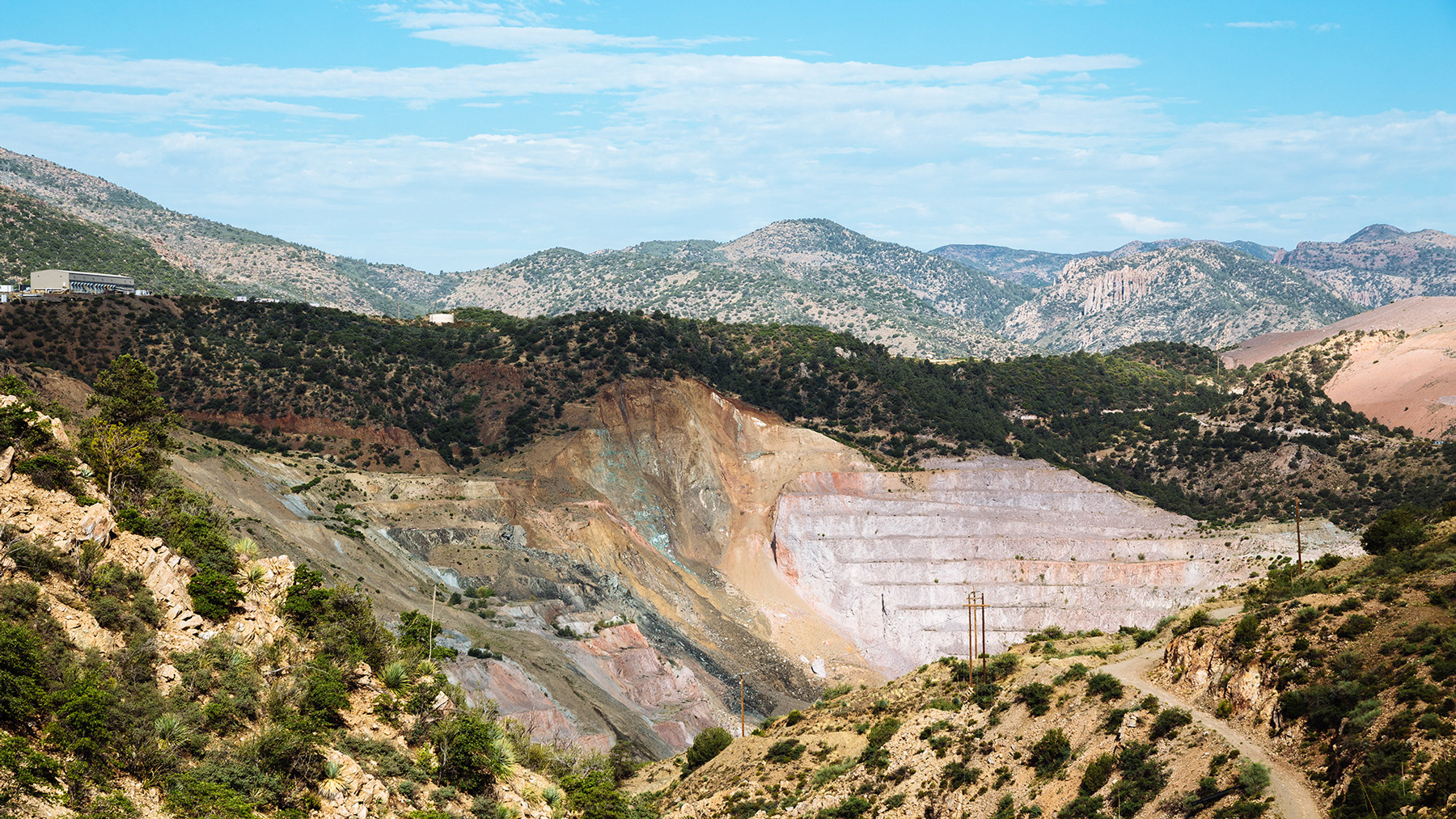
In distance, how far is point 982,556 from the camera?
85.2 m

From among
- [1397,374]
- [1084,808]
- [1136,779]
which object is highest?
[1397,374]

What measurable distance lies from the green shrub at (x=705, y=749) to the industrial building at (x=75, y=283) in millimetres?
74983

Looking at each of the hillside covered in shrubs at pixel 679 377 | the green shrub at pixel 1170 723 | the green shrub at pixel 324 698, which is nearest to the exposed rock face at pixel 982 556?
the hillside covered in shrubs at pixel 679 377

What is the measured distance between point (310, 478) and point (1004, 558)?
48089 millimetres

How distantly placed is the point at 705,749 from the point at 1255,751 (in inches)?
1010

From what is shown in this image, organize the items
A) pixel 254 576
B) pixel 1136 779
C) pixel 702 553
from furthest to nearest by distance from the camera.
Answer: pixel 702 553 < pixel 1136 779 < pixel 254 576

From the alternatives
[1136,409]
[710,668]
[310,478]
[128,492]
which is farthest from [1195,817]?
[1136,409]

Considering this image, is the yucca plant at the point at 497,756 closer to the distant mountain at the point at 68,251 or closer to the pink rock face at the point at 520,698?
the pink rock face at the point at 520,698

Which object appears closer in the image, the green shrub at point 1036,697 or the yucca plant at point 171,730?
the yucca plant at point 171,730

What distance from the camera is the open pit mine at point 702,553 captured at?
62.0 meters

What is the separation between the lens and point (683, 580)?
82375mm

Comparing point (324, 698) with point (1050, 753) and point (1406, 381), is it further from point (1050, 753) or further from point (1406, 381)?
point (1406, 381)

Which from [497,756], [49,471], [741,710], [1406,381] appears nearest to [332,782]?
[497,756]

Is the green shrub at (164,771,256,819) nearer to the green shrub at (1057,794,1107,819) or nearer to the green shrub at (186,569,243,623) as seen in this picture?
the green shrub at (186,569,243,623)
